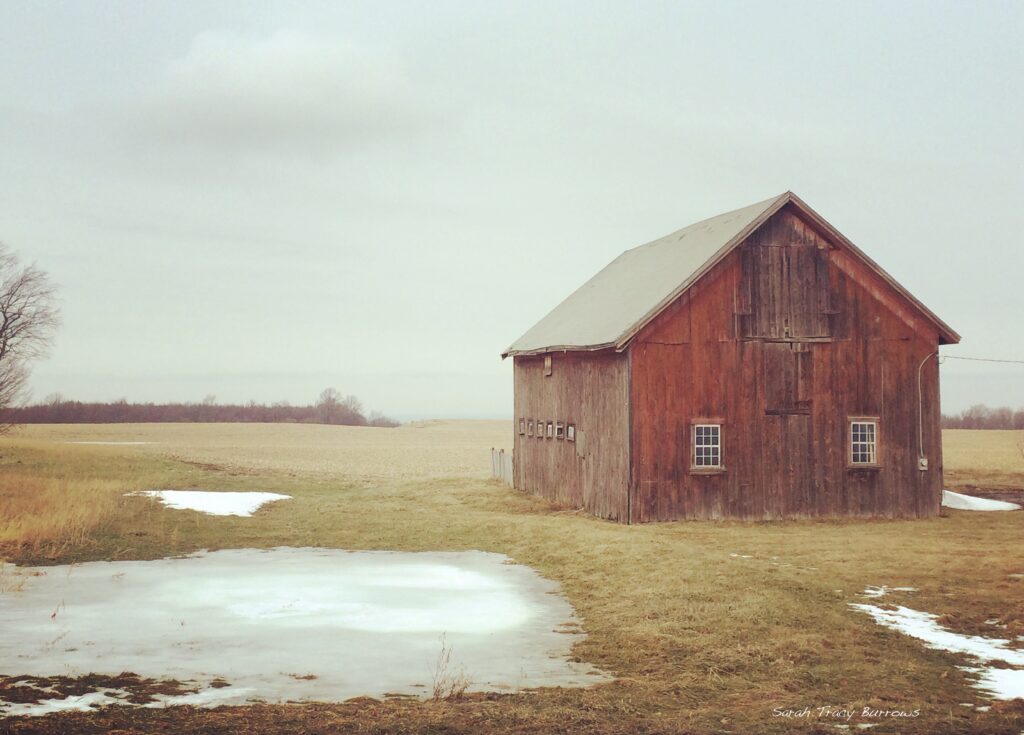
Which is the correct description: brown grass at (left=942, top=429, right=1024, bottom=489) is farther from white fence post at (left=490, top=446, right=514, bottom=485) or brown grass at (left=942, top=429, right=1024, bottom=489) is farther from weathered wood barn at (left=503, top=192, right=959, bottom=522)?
white fence post at (left=490, top=446, right=514, bottom=485)

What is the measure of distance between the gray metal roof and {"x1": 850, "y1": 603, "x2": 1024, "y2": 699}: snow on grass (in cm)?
1199

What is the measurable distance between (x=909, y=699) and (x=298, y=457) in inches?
2115

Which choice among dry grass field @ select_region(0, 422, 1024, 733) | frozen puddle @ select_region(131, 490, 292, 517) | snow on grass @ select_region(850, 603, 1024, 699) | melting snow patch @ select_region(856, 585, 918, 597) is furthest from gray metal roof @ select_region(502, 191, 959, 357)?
snow on grass @ select_region(850, 603, 1024, 699)

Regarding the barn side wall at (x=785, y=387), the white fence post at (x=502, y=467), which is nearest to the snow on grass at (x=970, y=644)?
the barn side wall at (x=785, y=387)

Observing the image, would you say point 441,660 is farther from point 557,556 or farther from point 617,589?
point 557,556

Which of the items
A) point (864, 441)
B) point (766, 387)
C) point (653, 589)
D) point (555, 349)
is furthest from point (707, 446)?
point (653, 589)

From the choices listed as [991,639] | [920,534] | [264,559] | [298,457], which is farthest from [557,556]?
[298,457]

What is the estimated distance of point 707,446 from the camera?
25547 mm

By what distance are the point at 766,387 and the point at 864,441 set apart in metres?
3.28

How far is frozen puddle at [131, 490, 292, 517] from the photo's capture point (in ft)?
90.6

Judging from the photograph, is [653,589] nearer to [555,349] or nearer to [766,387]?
[766,387]

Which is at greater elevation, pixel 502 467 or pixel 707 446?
pixel 707 446

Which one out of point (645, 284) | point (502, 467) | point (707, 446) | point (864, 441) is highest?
point (645, 284)

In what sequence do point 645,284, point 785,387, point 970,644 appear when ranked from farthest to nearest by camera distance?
point 645,284, point 785,387, point 970,644
